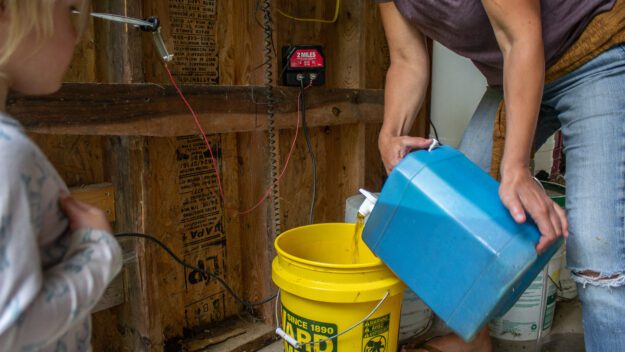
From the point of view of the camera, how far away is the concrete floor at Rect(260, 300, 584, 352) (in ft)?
5.30

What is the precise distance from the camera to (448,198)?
3.30 ft

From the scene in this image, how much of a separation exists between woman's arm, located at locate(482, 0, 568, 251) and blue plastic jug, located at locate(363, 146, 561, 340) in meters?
0.04

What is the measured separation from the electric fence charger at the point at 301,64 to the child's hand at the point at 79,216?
42.1 inches

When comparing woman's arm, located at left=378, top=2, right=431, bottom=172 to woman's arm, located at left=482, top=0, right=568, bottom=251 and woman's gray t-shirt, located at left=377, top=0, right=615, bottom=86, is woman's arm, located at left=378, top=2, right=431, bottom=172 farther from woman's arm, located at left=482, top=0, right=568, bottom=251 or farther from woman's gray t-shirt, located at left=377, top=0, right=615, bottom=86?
woman's arm, located at left=482, top=0, right=568, bottom=251

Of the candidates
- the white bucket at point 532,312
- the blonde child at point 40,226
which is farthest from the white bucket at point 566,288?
the blonde child at point 40,226

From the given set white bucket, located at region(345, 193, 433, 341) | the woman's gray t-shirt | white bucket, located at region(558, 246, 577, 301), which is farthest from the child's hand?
white bucket, located at region(558, 246, 577, 301)

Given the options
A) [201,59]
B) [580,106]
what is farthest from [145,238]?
[580,106]

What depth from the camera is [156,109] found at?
4.17 ft

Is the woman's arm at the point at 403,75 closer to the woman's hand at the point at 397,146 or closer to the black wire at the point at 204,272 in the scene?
the woman's hand at the point at 397,146

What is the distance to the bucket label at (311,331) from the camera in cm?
120

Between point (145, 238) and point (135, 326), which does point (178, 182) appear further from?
point (135, 326)

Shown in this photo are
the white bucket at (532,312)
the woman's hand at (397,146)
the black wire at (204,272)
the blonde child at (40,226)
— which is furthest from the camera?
the white bucket at (532,312)

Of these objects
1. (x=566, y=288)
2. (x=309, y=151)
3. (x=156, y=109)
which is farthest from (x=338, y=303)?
(x=566, y=288)

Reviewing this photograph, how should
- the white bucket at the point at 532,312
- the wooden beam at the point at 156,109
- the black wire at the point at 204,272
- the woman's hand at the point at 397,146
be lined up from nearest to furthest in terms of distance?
the wooden beam at the point at 156,109 → the woman's hand at the point at 397,146 → the black wire at the point at 204,272 → the white bucket at the point at 532,312
